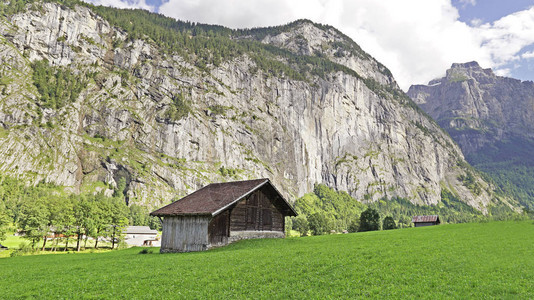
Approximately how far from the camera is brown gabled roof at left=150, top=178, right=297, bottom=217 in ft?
123

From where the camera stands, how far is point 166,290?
55.1ft

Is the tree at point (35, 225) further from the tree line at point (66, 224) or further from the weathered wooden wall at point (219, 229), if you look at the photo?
the weathered wooden wall at point (219, 229)

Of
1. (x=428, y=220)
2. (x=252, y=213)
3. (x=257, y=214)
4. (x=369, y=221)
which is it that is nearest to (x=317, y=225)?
(x=369, y=221)

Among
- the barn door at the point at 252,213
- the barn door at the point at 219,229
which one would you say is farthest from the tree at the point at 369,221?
the barn door at the point at 219,229

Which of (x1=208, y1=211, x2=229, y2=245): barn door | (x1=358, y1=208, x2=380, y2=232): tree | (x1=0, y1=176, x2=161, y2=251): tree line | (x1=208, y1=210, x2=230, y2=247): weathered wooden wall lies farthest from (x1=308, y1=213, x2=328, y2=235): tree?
(x1=208, y1=211, x2=229, y2=245): barn door

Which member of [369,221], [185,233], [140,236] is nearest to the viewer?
[185,233]

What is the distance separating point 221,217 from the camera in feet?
127

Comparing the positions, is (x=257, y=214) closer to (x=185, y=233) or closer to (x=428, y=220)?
(x=185, y=233)

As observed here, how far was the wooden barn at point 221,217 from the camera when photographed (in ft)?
124

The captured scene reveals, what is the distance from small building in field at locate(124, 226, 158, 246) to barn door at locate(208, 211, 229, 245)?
91.8 m

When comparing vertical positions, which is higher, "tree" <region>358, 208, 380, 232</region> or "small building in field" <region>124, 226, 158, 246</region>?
"tree" <region>358, 208, 380, 232</region>

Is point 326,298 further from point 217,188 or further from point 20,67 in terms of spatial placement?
point 20,67

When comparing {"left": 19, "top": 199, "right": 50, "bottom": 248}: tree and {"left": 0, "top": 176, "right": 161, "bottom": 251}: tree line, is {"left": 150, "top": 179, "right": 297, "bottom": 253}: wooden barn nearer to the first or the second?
{"left": 0, "top": 176, "right": 161, "bottom": 251}: tree line

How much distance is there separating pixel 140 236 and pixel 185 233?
9334 cm
